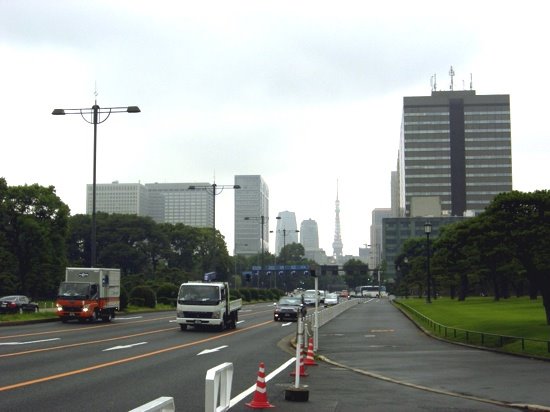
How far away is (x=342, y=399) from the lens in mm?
13727

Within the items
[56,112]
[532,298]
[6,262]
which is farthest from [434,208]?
[56,112]

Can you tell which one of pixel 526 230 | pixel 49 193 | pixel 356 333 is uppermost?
pixel 49 193

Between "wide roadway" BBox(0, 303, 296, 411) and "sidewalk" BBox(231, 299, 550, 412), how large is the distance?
5.14 ft

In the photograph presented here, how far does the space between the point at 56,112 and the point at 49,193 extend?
124 ft

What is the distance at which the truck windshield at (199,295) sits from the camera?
34.8m

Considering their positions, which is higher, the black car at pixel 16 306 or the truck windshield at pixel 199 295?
the truck windshield at pixel 199 295

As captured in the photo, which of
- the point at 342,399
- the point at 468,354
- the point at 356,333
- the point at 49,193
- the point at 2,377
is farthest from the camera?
the point at 49,193

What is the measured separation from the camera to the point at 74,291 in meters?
37.7

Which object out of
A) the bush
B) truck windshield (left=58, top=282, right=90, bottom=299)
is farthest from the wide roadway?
the bush

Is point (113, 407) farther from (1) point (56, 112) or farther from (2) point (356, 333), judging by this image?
(1) point (56, 112)

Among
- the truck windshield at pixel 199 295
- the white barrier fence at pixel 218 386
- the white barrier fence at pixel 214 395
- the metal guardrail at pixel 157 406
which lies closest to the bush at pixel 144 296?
the truck windshield at pixel 199 295

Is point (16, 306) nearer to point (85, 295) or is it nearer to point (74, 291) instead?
point (74, 291)

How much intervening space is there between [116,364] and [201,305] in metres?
16.3

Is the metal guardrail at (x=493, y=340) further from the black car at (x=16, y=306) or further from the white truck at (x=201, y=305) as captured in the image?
the black car at (x=16, y=306)
